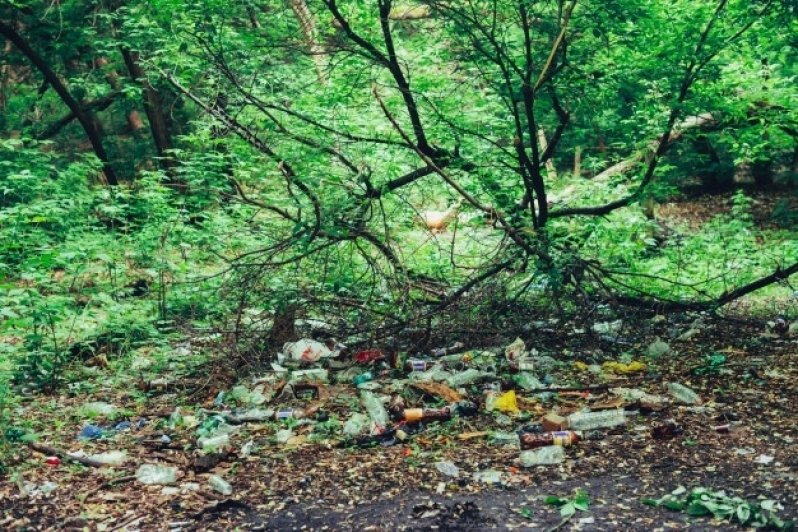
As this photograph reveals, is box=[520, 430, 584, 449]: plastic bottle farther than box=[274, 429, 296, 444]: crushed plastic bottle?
No

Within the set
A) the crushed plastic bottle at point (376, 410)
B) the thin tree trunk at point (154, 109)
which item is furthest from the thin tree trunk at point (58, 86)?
the crushed plastic bottle at point (376, 410)

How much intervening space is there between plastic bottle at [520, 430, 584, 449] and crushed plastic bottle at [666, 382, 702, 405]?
0.88 m

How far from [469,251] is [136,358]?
279 centimetres

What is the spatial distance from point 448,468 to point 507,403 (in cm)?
83

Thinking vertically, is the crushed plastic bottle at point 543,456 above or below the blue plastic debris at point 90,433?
below

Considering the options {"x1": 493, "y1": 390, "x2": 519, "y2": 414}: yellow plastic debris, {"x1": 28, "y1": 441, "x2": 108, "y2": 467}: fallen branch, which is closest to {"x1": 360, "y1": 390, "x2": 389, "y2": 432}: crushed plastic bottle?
{"x1": 493, "y1": 390, "x2": 519, "y2": 414}: yellow plastic debris

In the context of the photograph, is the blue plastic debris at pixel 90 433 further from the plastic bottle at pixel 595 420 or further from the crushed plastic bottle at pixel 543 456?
the plastic bottle at pixel 595 420

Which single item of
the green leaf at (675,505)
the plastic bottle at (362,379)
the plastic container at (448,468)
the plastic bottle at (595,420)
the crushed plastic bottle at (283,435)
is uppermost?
the plastic bottle at (362,379)

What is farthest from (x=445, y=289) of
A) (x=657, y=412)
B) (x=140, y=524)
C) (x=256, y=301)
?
(x=140, y=524)

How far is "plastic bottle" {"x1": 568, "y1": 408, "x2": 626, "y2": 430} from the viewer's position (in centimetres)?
397

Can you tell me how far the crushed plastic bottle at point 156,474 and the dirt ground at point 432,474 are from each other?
4 cm

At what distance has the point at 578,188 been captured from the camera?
23.8 ft

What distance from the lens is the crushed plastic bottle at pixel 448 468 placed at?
3.56 m

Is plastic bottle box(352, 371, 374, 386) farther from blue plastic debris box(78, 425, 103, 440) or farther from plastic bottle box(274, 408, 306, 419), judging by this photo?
blue plastic debris box(78, 425, 103, 440)
